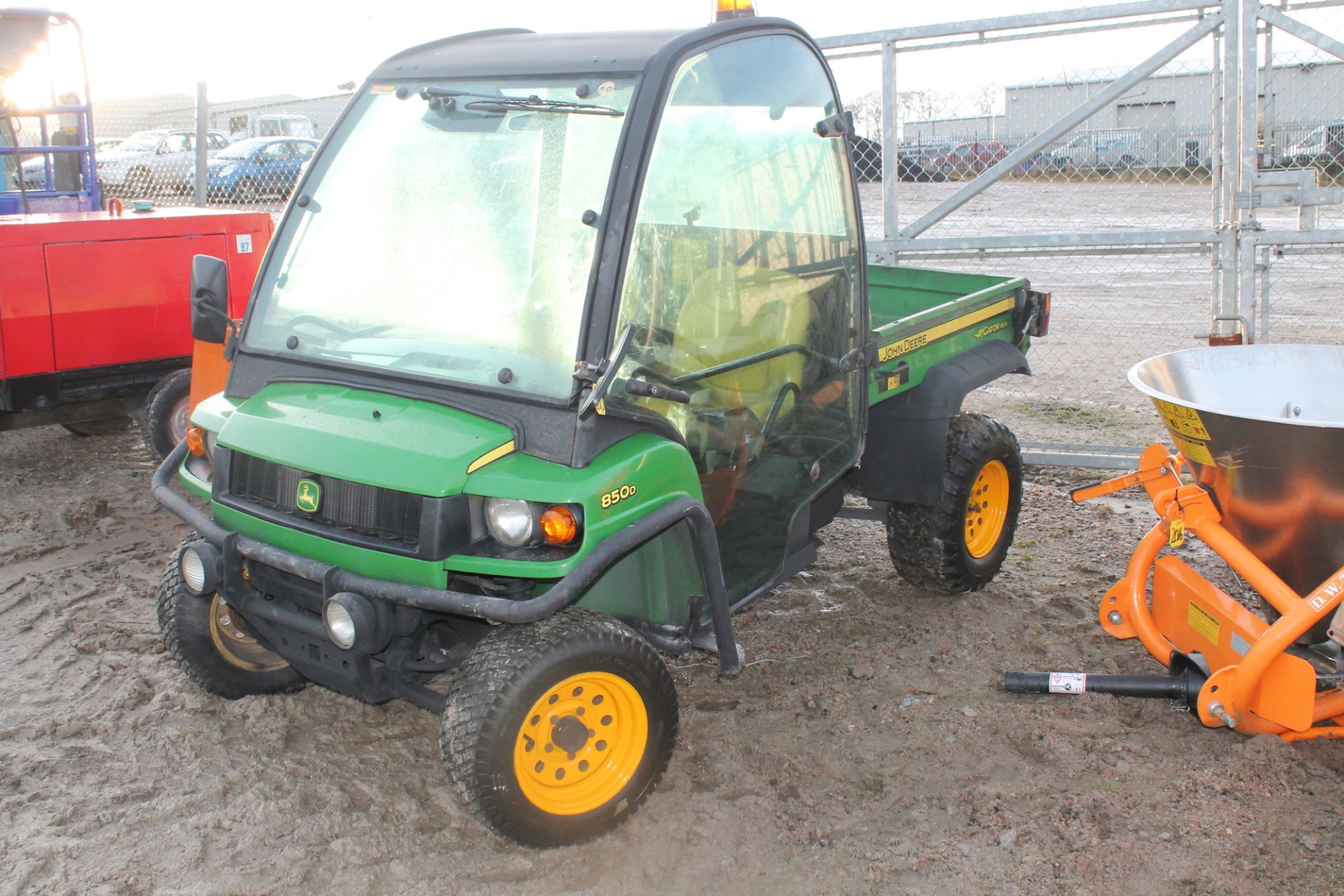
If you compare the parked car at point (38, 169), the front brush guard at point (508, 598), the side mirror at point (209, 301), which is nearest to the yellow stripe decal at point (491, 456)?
the front brush guard at point (508, 598)

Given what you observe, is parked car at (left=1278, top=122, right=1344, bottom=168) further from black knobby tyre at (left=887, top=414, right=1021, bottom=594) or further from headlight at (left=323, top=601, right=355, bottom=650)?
headlight at (left=323, top=601, right=355, bottom=650)

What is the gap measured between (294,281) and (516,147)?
2.81ft

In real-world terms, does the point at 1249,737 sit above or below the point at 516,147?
below

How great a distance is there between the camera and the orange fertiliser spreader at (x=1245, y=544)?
3.19 m

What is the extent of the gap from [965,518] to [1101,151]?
2.96 m

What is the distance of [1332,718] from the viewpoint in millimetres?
3393

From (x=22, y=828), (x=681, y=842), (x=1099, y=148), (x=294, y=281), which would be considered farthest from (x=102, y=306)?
(x=1099, y=148)

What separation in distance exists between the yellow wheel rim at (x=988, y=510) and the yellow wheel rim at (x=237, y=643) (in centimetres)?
272

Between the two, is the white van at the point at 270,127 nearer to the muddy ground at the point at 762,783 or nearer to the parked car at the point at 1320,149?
the parked car at the point at 1320,149

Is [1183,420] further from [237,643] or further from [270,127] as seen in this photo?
[270,127]

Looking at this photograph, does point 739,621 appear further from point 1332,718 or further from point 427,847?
point 1332,718

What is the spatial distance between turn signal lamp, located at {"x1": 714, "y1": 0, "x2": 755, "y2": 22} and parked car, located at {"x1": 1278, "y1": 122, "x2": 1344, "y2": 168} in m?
3.66

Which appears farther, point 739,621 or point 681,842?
point 739,621

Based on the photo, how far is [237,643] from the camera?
3697 millimetres
